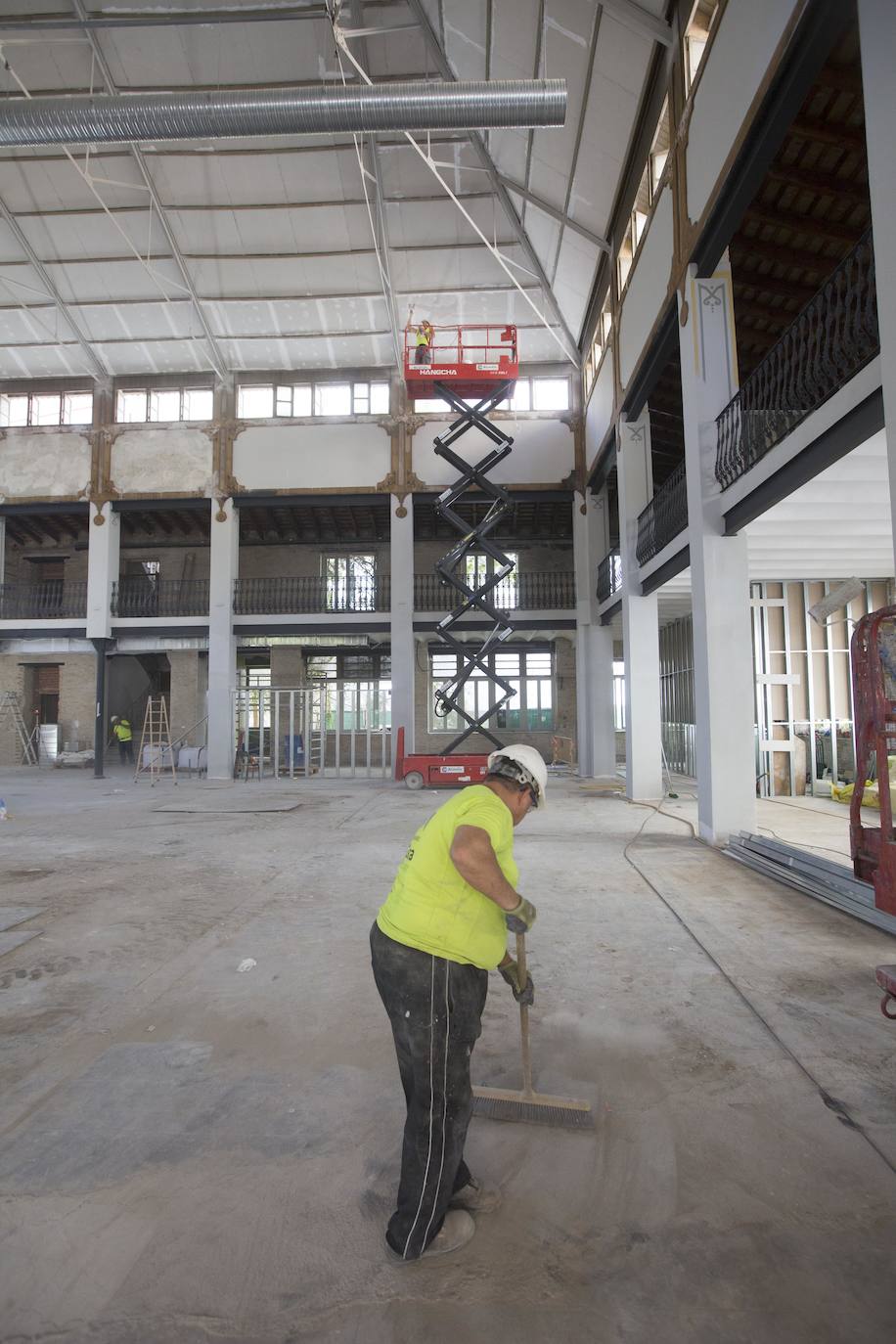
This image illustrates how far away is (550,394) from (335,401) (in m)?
5.98

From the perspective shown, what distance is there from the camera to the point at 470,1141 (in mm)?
2725

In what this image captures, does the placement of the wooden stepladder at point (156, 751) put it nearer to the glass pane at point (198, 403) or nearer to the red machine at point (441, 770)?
the red machine at point (441, 770)

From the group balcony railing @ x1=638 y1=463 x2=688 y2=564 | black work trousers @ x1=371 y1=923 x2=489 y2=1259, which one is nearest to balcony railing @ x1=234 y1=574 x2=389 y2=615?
balcony railing @ x1=638 y1=463 x2=688 y2=564

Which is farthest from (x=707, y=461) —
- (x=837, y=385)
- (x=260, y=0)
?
(x=260, y=0)

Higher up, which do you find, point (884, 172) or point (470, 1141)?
point (884, 172)

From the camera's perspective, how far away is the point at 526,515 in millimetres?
21031

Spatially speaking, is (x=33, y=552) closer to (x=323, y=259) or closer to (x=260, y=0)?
(x=323, y=259)

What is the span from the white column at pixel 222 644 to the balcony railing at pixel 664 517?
36.6ft

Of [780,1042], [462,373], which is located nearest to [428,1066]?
[780,1042]

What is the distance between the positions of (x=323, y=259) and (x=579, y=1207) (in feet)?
63.3

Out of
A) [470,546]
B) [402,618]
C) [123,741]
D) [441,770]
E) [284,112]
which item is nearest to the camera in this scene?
[284,112]

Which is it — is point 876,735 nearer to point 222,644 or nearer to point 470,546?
point 470,546

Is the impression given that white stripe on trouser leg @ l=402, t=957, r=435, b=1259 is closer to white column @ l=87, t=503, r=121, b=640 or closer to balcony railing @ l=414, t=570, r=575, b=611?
balcony railing @ l=414, t=570, r=575, b=611

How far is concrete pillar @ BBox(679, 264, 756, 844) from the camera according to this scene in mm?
8727
